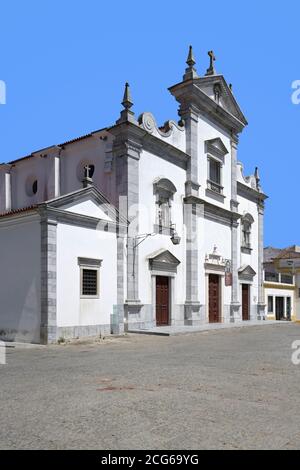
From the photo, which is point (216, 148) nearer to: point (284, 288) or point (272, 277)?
point (284, 288)

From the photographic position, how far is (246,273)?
28844 mm

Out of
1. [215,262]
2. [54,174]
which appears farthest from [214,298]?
[54,174]

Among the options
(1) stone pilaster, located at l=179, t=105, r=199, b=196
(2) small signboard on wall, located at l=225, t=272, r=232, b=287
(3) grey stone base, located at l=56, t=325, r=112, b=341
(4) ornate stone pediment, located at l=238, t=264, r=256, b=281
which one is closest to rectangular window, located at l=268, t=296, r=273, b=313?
(4) ornate stone pediment, located at l=238, t=264, r=256, b=281

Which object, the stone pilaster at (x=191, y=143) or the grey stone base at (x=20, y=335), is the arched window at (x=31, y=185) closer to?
the stone pilaster at (x=191, y=143)

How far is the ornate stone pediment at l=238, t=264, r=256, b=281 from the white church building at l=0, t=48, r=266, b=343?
151 millimetres

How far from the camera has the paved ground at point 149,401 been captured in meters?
4.81

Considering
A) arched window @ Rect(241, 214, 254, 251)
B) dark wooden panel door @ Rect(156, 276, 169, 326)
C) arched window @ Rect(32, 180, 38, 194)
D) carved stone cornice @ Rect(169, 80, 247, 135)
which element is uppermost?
carved stone cornice @ Rect(169, 80, 247, 135)

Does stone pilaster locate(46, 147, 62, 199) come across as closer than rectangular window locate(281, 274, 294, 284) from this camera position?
Yes

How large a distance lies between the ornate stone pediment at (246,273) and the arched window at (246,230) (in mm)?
1257

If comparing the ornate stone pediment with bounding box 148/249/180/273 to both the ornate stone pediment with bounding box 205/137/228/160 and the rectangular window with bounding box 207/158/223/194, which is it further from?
the ornate stone pediment with bounding box 205/137/228/160

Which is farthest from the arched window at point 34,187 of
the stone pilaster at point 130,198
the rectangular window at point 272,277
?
the rectangular window at point 272,277

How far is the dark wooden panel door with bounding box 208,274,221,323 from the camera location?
24672 millimetres

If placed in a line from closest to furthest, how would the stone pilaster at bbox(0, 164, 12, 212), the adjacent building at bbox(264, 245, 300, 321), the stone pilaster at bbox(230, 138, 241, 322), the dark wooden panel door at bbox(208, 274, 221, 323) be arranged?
1. the dark wooden panel door at bbox(208, 274, 221, 323)
2. the stone pilaster at bbox(0, 164, 12, 212)
3. the stone pilaster at bbox(230, 138, 241, 322)
4. the adjacent building at bbox(264, 245, 300, 321)

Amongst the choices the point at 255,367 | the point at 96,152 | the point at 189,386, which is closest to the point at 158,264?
the point at 96,152
